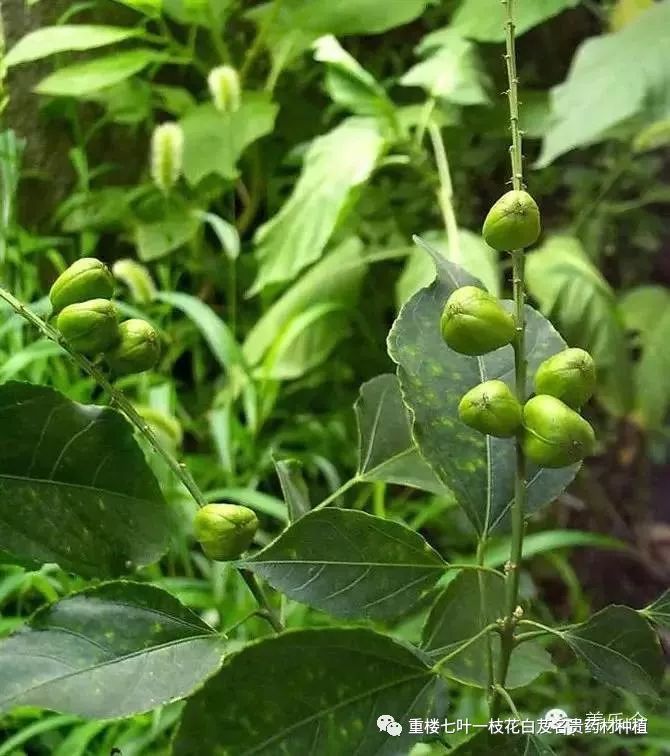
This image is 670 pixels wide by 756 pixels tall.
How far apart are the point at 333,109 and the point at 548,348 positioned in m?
0.72

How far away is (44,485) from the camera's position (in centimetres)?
34

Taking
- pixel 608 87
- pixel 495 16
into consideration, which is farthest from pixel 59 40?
pixel 608 87

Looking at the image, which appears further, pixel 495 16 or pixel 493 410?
pixel 495 16

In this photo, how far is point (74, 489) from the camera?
0.35 m

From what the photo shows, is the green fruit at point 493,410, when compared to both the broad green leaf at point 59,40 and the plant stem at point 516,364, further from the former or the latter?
the broad green leaf at point 59,40

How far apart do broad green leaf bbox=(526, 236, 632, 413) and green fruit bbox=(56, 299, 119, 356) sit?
615mm

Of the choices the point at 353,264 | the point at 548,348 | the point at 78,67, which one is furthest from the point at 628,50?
the point at 78,67

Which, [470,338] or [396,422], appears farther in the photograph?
[396,422]

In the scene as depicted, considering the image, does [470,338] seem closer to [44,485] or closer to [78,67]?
[44,485]

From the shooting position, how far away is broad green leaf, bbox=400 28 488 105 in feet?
2.81

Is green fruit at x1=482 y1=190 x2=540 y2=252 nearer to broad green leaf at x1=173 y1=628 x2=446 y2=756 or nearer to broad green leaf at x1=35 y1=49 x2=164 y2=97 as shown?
broad green leaf at x1=173 y1=628 x2=446 y2=756

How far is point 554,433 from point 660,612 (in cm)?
12

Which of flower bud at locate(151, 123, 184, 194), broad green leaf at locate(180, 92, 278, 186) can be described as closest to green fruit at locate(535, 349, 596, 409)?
flower bud at locate(151, 123, 184, 194)

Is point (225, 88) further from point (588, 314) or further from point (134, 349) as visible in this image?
point (134, 349)
